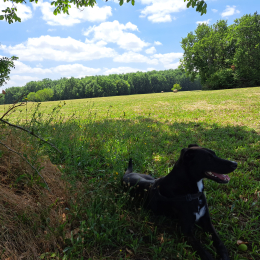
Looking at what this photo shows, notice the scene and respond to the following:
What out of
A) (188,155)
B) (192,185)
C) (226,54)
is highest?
(226,54)

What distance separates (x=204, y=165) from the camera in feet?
6.84

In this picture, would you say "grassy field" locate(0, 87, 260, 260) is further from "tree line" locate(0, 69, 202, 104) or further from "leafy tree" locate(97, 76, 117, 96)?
"leafy tree" locate(97, 76, 117, 96)

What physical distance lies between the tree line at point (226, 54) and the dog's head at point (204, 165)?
37.4 meters

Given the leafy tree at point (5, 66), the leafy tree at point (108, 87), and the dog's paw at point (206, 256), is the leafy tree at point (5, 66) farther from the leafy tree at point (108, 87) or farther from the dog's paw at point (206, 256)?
the leafy tree at point (108, 87)

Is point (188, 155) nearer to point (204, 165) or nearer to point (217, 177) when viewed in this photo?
point (204, 165)

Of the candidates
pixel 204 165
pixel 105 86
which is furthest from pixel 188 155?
pixel 105 86

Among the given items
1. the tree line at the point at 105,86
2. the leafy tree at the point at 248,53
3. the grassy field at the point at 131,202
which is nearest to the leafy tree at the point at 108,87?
the tree line at the point at 105,86

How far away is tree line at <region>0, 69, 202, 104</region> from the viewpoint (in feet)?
244

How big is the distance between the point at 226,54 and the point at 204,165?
44.3 m

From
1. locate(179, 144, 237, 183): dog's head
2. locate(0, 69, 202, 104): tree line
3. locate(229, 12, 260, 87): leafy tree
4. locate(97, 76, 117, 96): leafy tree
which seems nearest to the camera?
locate(179, 144, 237, 183): dog's head

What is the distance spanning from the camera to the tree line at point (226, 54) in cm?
3303

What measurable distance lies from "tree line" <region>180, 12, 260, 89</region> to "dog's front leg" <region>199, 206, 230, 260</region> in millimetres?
37660

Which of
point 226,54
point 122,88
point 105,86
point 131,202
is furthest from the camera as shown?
point 122,88

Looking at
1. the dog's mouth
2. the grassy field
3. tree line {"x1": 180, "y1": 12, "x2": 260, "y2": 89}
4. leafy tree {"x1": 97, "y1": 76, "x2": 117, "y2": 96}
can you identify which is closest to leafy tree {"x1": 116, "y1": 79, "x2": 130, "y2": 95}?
leafy tree {"x1": 97, "y1": 76, "x2": 117, "y2": 96}
